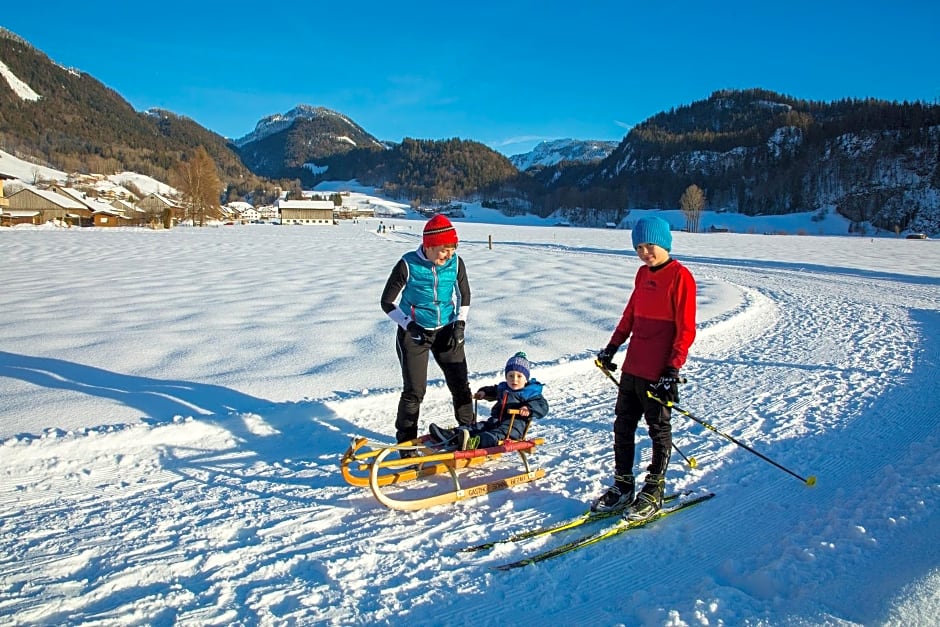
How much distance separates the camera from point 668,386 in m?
3.34

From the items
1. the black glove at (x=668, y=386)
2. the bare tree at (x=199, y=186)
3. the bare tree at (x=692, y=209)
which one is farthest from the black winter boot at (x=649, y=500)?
the bare tree at (x=692, y=209)

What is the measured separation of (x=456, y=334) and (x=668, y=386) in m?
1.61

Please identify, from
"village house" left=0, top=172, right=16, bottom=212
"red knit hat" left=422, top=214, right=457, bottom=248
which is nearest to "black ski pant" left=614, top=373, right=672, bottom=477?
"red knit hat" left=422, top=214, right=457, bottom=248

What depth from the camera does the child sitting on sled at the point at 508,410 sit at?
4.11 meters

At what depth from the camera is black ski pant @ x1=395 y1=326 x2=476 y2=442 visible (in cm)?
416

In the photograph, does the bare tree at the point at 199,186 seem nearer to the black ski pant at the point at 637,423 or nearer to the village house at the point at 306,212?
the village house at the point at 306,212

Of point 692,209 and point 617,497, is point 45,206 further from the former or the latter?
point 692,209

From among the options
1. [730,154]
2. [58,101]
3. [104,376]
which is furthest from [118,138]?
[104,376]

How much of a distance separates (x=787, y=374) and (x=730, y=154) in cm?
16910

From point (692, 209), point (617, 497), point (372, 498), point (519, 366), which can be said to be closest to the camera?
point (617, 497)

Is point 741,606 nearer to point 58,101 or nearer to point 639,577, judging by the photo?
point 639,577

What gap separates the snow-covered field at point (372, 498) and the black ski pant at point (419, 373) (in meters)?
0.62

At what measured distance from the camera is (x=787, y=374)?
6.81 metres

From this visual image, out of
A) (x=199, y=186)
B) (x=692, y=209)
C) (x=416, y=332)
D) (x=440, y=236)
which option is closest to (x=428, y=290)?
(x=416, y=332)
